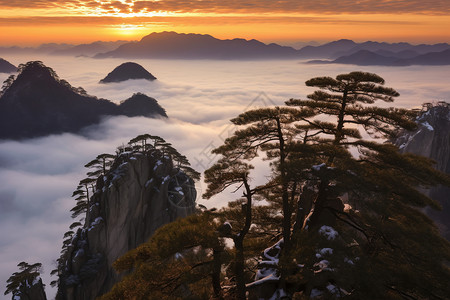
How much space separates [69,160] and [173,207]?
567 ft

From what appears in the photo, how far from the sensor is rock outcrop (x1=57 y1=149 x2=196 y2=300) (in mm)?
35688

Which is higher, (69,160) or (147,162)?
(147,162)

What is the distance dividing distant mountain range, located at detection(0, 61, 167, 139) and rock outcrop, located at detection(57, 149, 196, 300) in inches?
5548

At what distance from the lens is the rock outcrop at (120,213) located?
35688mm

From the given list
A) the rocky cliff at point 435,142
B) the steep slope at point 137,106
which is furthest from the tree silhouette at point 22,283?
the steep slope at point 137,106

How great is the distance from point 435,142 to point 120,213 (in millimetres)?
74799

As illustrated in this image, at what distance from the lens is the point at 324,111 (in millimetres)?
12617

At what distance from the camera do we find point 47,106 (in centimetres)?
16238

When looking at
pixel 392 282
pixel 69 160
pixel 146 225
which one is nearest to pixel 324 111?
pixel 392 282

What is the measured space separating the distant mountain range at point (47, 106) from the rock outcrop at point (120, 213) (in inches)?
5548

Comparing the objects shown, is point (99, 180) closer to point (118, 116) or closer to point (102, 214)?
point (102, 214)

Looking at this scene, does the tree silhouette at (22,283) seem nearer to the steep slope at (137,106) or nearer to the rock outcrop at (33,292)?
the rock outcrop at (33,292)

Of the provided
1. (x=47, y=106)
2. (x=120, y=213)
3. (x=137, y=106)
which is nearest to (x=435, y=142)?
(x=120, y=213)

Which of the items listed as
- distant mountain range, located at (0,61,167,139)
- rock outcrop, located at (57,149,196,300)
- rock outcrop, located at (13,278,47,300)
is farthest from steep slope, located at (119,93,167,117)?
rock outcrop, located at (13,278,47,300)
